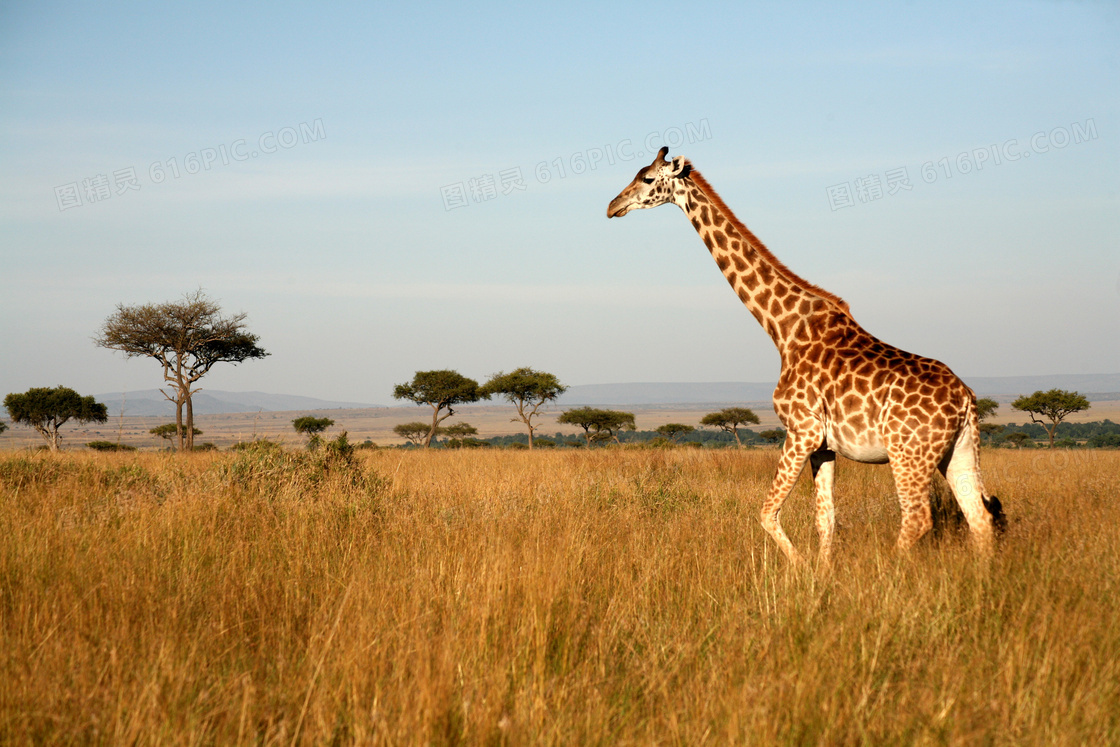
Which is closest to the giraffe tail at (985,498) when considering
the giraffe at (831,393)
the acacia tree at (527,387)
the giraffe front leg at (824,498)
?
the giraffe at (831,393)

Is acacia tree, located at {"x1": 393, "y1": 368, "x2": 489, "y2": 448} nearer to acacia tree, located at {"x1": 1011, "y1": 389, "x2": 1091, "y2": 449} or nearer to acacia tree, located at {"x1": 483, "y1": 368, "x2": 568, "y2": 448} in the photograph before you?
acacia tree, located at {"x1": 483, "y1": 368, "x2": 568, "y2": 448}

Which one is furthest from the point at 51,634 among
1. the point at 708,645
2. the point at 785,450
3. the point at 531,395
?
the point at 531,395

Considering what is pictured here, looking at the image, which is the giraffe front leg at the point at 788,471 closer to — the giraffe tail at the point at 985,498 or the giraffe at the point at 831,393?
the giraffe at the point at 831,393

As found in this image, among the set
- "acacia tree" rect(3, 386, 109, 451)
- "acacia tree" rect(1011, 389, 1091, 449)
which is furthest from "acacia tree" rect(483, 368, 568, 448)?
"acacia tree" rect(1011, 389, 1091, 449)

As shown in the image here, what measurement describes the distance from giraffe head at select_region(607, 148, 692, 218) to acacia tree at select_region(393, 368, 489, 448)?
1598 inches

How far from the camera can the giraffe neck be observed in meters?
6.34

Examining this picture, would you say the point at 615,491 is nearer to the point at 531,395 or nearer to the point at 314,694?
the point at 314,694

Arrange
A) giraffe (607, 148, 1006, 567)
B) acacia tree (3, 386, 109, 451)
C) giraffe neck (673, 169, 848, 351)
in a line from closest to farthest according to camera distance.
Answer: giraffe (607, 148, 1006, 567), giraffe neck (673, 169, 848, 351), acacia tree (3, 386, 109, 451)

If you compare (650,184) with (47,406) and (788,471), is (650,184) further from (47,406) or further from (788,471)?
(47,406)

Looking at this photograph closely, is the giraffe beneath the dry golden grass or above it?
above

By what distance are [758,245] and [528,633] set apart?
4.31 m

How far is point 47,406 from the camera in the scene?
39156mm

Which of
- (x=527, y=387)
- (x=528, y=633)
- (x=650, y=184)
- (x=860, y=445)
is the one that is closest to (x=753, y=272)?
(x=650, y=184)

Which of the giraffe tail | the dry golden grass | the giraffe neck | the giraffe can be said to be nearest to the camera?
the dry golden grass
